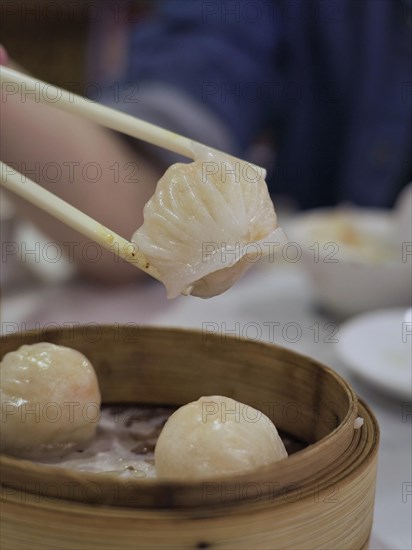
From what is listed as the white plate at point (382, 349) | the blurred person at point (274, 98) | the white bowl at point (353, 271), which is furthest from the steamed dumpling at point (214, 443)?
the blurred person at point (274, 98)

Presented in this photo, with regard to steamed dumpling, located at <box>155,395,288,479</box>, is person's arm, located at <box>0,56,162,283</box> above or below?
below

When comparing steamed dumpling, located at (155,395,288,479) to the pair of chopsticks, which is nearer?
steamed dumpling, located at (155,395,288,479)

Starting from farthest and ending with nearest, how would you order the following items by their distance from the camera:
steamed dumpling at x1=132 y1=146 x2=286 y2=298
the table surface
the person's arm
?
the person's arm, the table surface, steamed dumpling at x1=132 y1=146 x2=286 y2=298

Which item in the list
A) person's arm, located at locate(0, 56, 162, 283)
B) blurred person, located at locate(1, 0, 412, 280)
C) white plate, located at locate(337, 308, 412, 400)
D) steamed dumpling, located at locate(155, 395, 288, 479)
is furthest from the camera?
blurred person, located at locate(1, 0, 412, 280)

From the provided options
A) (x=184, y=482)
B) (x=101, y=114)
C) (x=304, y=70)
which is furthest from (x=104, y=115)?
(x=304, y=70)

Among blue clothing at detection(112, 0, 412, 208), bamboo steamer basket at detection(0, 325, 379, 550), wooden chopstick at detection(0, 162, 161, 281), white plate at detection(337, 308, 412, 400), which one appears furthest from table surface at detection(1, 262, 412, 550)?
blue clothing at detection(112, 0, 412, 208)

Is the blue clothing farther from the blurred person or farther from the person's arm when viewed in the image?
the person's arm
